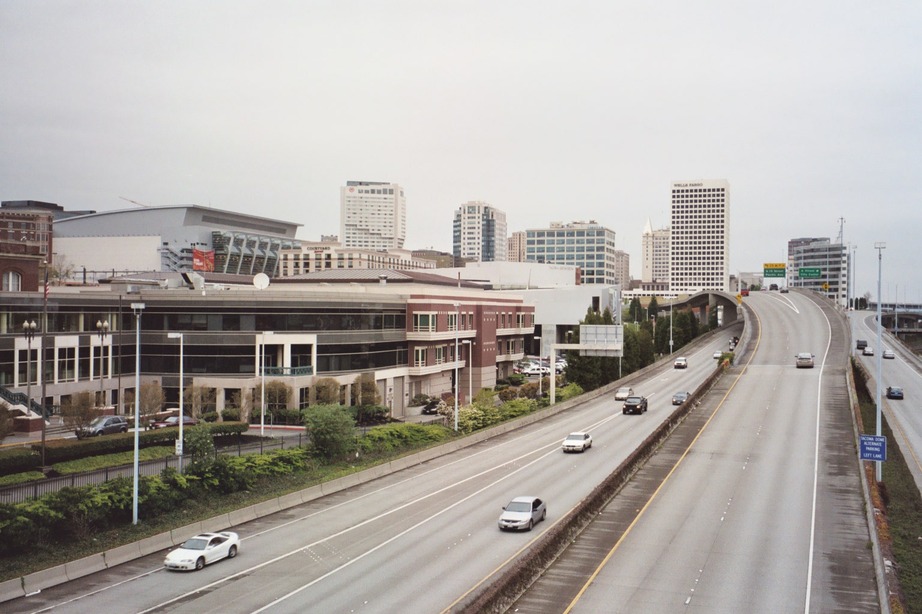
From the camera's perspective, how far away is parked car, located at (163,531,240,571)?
92.1 feet

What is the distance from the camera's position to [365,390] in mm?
70125

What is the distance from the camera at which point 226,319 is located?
68.7m

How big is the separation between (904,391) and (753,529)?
55.6 meters

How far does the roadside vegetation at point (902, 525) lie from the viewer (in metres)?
26.6

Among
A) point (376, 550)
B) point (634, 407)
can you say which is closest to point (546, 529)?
point (376, 550)

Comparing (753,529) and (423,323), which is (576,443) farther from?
(423,323)

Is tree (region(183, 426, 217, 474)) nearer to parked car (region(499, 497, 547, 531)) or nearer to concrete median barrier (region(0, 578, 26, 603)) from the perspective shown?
concrete median barrier (region(0, 578, 26, 603))

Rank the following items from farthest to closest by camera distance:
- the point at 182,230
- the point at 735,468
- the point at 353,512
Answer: the point at 182,230, the point at 735,468, the point at 353,512

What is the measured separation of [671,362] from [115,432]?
74.1 metres

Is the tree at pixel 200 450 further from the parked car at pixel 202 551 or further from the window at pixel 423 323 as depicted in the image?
the window at pixel 423 323

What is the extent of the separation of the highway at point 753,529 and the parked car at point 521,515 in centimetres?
370

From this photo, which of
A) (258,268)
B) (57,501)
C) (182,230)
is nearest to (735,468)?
(57,501)

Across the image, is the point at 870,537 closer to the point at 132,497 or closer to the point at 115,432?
the point at 132,497

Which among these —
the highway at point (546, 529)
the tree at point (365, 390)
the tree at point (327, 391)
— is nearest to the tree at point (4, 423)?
the highway at point (546, 529)
